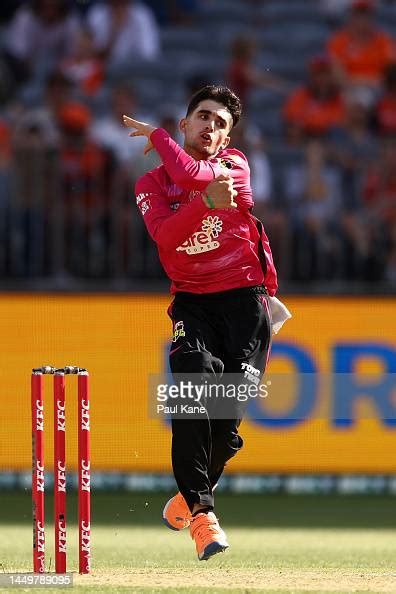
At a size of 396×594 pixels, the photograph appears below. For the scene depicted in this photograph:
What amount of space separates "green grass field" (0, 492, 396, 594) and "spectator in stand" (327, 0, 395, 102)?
4.37 m

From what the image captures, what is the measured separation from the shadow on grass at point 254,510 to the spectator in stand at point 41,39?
4.92 meters

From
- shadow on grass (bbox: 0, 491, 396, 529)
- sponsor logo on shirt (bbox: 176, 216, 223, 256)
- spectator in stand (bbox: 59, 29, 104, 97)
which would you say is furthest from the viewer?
spectator in stand (bbox: 59, 29, 104, 97)

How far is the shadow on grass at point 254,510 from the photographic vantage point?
10.0 metres

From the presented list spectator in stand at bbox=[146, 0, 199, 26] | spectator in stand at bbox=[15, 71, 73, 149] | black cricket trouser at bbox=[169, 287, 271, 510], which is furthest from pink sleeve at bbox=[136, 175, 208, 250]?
spectator in stand at bbox=[146, 0, 199, 26]

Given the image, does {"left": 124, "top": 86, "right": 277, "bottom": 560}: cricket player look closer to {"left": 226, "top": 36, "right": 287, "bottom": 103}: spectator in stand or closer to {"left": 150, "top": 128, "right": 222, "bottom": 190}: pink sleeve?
{"left": 150, "top": 128, "right": 222, "bottom": 190}: pink sleeve

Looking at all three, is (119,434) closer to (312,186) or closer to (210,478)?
(312,186)

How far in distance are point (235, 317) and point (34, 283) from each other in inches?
199

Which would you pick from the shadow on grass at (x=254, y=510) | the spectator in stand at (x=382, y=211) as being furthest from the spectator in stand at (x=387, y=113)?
the shadow on grass at (x=254, y=510)

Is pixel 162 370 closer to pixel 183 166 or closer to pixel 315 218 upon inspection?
pixel 315 218

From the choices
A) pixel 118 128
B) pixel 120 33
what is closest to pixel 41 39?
pixel 120 33

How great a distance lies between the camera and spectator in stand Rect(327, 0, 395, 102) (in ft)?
45.0

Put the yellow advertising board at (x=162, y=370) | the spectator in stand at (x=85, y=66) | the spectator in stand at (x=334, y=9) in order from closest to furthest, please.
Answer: the yellow advertising board at (x=162, y=370), the spectator in stand at (x=85, y=66), the spectator in stand at (x=334, y=9)

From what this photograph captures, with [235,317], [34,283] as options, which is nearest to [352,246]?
[34,283]

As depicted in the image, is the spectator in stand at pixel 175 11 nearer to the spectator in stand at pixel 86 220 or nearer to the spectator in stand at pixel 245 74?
the spectator in stand at pixel 245 74
